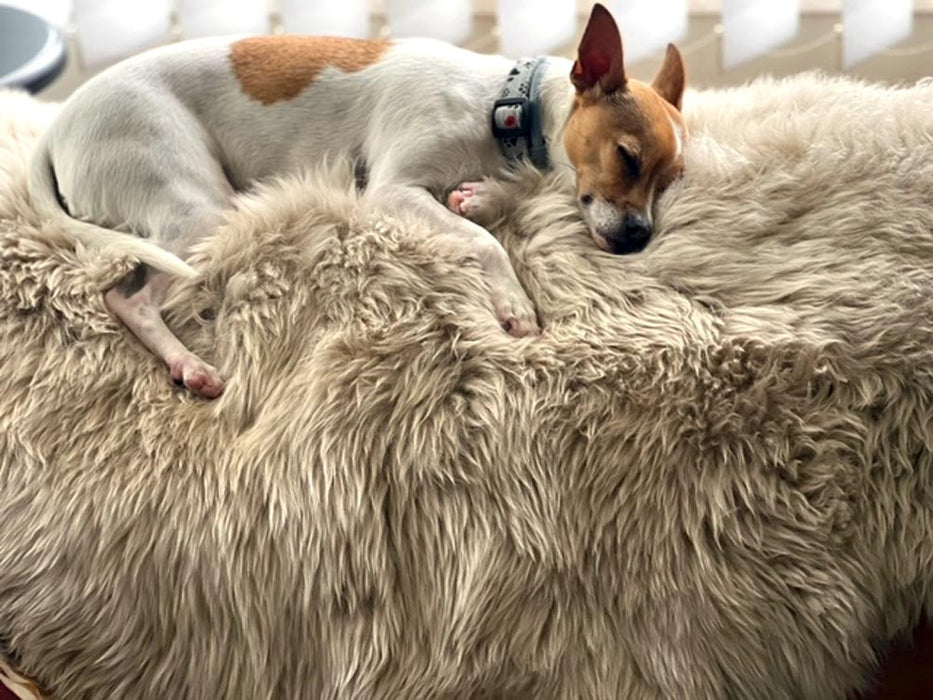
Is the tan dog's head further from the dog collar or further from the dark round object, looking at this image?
the dark round object

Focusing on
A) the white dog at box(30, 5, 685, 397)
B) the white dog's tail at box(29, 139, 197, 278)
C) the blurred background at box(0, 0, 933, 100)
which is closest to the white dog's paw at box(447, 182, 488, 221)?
the white dog at box(30, 5, 685, 397)

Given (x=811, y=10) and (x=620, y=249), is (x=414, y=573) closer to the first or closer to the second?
(x=620, y=249)

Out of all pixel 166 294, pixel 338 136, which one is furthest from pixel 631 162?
pixel 166 294

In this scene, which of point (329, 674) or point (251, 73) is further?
point (251, 73)

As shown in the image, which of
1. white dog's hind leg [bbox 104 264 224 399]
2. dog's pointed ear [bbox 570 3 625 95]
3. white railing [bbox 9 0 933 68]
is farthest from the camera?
Result: white railing [bbox 9 0 933 68]

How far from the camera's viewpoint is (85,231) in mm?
1070

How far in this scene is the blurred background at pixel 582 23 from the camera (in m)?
1.63

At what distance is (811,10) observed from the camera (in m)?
1.69

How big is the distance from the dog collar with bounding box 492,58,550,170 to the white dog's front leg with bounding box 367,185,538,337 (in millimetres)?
98

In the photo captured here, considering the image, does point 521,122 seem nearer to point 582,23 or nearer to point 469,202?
point 469,202

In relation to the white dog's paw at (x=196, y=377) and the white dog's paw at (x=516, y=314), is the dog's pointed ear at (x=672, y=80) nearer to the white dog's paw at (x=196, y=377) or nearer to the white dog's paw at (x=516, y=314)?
the white dog's paw at (x=516, y=314)

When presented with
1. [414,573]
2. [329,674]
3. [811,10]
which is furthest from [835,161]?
[811,10]

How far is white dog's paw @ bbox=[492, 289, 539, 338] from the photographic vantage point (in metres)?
0.97

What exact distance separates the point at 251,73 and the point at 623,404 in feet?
1.72
